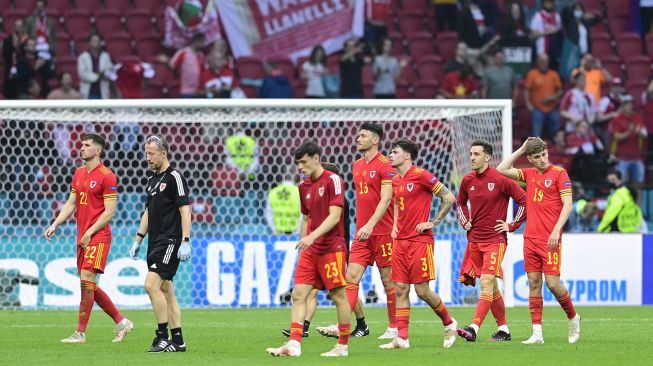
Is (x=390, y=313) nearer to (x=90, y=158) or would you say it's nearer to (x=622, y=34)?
(x=90, y=158)

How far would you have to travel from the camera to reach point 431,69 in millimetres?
25219

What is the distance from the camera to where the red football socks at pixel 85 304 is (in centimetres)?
1298

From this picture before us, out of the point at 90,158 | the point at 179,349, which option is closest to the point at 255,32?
the point at 90,158

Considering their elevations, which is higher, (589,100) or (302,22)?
(302,22)

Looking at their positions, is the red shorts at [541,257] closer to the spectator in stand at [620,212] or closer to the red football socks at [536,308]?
the red football socks at [536,308]

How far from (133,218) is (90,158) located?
6.33 m

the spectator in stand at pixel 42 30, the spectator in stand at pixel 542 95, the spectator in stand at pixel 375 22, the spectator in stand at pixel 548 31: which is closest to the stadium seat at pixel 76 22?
the spectator in stand at pixel 42 30

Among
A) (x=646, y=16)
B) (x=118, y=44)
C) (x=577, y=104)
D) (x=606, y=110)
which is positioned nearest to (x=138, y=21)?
(x=118, y=44)

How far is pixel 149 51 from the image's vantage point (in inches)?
969

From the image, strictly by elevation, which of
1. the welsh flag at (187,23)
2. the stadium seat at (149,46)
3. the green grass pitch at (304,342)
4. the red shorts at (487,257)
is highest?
the welsh flag at (187,23)

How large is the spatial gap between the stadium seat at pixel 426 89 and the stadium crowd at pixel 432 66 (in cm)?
2

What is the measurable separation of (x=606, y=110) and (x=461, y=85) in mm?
2970

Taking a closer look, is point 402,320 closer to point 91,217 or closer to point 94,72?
point 91,217

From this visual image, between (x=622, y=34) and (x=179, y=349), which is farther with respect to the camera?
(x=622, y=34)
